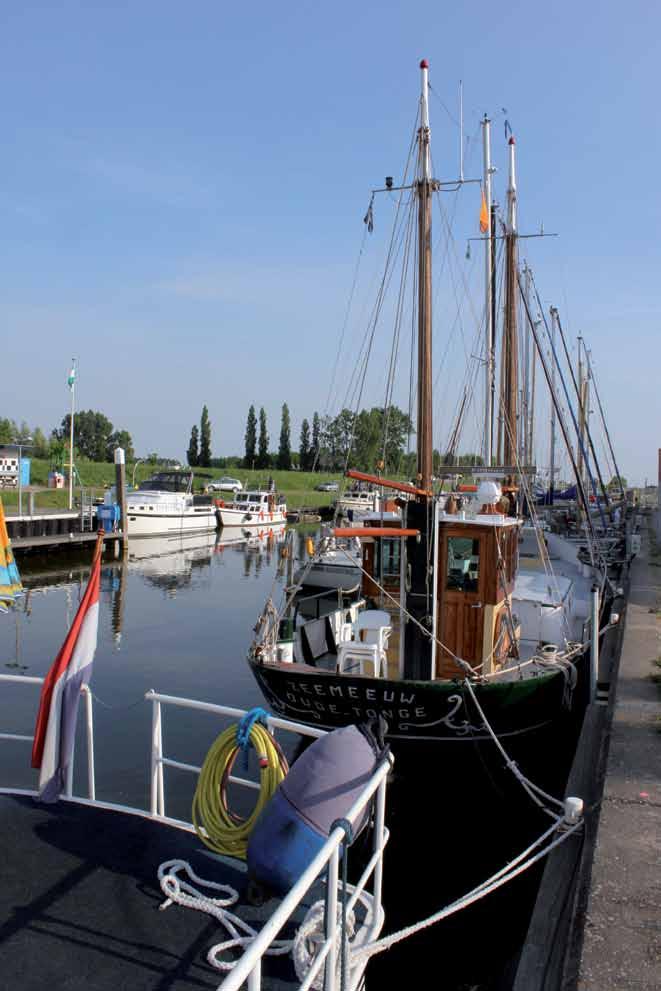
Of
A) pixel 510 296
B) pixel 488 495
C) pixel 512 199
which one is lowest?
pixel 488 495

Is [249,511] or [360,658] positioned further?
[249,511]

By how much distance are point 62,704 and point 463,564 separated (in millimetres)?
7398

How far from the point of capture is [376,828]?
16.5 ft

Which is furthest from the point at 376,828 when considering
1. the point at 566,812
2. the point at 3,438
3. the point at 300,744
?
the point at 3,438

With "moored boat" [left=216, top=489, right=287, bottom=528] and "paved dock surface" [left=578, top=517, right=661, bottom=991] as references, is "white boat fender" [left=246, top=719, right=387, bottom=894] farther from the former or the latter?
"moored boat" [left=216, top=489, right=287, bottom=528]

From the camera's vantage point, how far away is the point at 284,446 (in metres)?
135

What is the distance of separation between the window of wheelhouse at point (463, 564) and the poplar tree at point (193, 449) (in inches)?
4750

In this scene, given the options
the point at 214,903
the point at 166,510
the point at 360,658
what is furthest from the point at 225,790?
the point at 166,510

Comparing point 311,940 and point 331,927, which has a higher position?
point 331,927

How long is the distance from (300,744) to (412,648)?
3873 mm

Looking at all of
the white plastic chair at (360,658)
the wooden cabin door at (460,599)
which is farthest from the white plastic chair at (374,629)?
the wooden cabin door at (460,599)

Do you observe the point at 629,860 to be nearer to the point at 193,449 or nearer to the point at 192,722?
the point at 192,722

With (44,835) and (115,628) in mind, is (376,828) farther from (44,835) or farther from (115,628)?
(115,628)

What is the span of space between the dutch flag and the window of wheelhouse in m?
7.00
